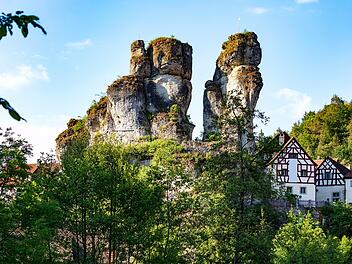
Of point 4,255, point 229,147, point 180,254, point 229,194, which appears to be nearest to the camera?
point 4,255

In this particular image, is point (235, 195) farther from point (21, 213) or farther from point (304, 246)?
point (304, 246)

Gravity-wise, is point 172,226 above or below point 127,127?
below

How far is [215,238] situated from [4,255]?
7384mm

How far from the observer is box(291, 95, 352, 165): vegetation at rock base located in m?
68.6

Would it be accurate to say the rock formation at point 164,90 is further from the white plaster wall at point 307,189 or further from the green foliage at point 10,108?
the green foliage at point 10,108

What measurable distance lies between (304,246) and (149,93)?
18.6 meters

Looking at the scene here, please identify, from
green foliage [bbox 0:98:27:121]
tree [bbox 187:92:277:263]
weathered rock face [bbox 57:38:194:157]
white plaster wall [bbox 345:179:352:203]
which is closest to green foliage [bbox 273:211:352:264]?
tree [bbox 187:92:277:263]

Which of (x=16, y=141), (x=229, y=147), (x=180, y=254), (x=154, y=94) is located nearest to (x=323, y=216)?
(x=154, y=94)

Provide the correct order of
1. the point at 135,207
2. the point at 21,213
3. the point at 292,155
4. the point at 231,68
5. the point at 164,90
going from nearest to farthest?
1. the point at 21,213
2. the point at 135,207
3. the point at 164,90
4. the point at 231,68
5. the point at 292,155

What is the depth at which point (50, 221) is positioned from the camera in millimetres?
18875

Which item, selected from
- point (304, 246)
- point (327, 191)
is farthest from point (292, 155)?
point (304, 246)

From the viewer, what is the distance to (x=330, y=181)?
48000 millimetres

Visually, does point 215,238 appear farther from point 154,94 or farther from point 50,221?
point 154,94

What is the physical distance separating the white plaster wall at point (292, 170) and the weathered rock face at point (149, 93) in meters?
9.77
